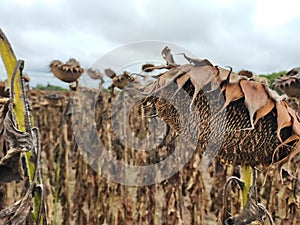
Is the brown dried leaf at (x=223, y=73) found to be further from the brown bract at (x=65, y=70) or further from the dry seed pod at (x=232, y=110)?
the brown bract at (x=65, y=70)

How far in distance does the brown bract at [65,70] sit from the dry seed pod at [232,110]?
146 cm

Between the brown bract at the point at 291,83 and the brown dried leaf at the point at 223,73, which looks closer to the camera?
the brown dried leaf at the point at 223,73

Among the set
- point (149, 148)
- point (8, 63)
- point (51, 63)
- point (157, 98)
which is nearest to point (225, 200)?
point (157, 98)

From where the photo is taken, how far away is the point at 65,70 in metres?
2.28

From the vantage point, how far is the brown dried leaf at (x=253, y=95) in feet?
2.73

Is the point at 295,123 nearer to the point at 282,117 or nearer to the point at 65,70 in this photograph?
the point at 282,117

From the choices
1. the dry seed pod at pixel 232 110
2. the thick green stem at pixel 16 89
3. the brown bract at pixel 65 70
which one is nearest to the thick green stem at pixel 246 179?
the dry seed pod at pixel 232 110

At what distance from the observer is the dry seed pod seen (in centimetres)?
84

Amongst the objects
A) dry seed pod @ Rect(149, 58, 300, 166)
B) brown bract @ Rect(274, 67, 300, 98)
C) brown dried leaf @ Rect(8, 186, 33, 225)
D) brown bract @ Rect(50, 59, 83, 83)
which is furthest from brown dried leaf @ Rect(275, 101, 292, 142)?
brown bract @ Rect(50, 59, 83, 83)

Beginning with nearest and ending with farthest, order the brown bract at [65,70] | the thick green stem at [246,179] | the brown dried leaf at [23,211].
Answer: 1. the brown dried leaf at [23,211]
2. the thick green stem at [246,179]
3. the brown bract at [65,70]

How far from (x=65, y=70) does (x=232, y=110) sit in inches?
62.1

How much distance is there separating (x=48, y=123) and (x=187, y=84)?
6.52 m

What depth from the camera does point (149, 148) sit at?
315 cm

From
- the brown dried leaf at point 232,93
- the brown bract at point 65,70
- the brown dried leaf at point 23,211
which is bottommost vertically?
the brown dried leaf at point 23,211
